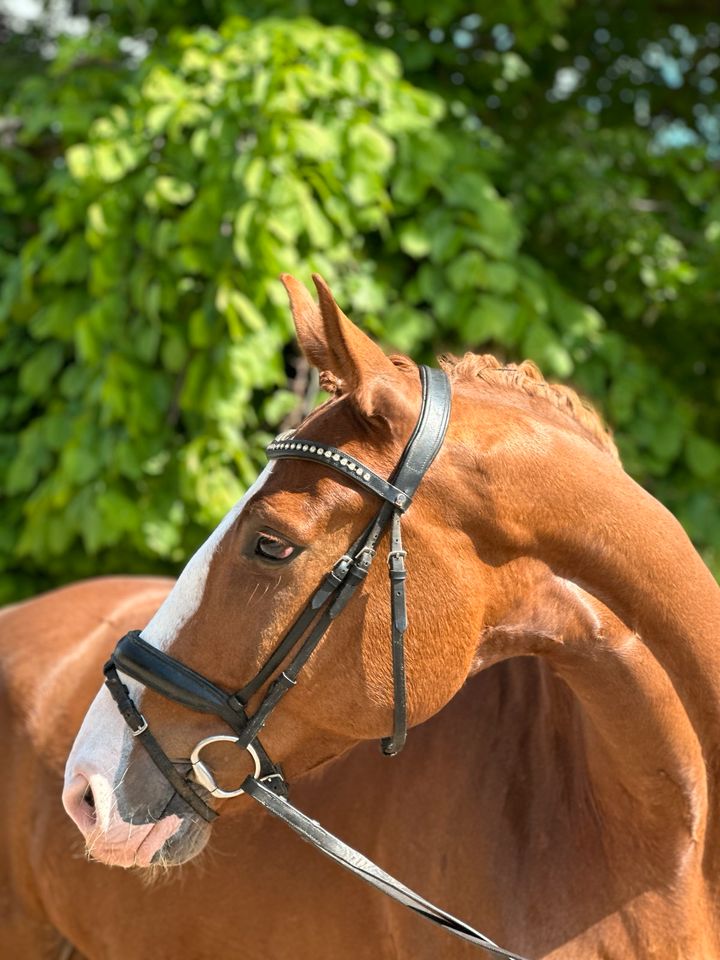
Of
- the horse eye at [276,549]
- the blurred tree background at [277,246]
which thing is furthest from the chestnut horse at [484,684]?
the blurred tree background at [277,246]

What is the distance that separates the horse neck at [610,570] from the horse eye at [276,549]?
0.29 m

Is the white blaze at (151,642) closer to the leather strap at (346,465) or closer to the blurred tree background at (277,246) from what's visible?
the leather strap at (346,465)

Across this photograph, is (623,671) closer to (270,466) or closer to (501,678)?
(501,678)

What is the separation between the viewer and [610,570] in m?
1.76

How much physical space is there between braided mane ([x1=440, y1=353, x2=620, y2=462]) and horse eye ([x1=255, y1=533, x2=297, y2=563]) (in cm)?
43

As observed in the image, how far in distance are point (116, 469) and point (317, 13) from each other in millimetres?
2101

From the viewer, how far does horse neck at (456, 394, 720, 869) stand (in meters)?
1.72

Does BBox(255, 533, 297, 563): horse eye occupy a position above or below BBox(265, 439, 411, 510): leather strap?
below

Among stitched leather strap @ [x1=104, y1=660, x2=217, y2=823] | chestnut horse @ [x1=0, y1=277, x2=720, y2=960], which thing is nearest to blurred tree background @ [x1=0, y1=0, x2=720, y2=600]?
chestnut horse @ [x1=0, y1=277, x2=720, y2=960]

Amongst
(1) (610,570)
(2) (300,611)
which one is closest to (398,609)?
(2) (300,611)

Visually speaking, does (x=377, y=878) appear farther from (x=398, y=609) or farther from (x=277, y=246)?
(x=277, y=246)

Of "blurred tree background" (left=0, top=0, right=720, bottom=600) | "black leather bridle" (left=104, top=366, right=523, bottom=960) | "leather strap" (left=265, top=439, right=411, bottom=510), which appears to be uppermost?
"leather strap" (left=265, top=439, right=411, bottom=510)

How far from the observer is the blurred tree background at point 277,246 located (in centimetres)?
381

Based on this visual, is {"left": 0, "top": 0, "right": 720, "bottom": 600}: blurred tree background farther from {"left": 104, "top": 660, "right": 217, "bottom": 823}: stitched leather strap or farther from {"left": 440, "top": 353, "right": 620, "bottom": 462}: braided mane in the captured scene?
{"left": 104, "top": 660, "right": 217, "bottom": 823}: stitched leather strap
